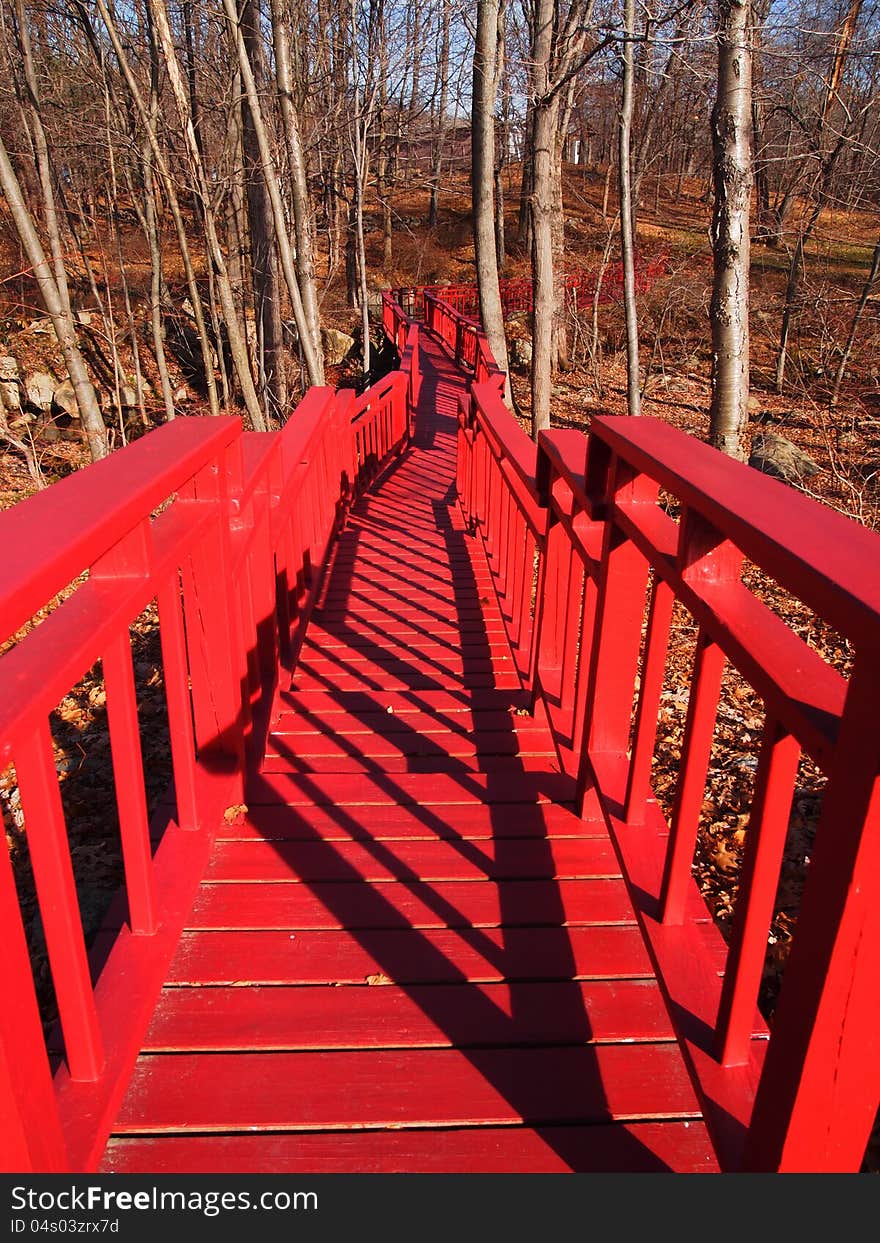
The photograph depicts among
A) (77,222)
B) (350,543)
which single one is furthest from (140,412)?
(350,543)

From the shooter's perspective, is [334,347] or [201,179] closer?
[201,179]


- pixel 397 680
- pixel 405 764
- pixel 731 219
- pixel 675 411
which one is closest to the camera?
pixel 405 764

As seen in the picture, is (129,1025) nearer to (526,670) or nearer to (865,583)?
(865,583)

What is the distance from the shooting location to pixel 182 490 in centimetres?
241

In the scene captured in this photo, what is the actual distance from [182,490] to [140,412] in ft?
64.5

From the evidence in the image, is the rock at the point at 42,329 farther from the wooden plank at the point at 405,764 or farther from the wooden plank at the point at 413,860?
the wooden plank at the point at 413,860

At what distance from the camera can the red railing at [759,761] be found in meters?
1.10

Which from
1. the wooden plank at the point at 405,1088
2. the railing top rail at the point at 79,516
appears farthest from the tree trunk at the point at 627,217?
the wooden plank at the point at 405,1088

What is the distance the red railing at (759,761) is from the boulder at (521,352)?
2059cm

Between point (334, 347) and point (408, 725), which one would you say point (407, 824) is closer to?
point (408, 725)

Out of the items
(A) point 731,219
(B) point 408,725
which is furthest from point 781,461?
(B) point 408,725

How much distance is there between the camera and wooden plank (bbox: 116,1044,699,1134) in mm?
1864

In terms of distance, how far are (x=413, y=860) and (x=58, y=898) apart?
55.1 inches

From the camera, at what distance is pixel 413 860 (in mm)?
2729
